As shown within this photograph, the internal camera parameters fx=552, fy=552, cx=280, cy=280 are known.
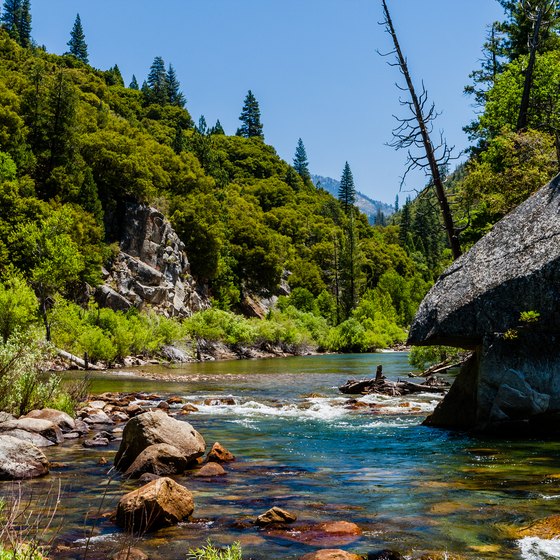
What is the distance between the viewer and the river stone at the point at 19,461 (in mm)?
9148

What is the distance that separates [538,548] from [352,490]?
10.6ft

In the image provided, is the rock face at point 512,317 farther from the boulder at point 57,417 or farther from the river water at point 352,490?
the boulder at point 57,417

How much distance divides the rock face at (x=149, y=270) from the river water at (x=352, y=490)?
147 ft

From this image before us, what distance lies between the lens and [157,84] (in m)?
146

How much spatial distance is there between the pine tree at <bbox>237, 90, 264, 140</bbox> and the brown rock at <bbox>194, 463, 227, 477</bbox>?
6200 inches

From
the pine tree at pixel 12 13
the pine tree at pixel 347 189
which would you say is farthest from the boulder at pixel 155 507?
the pine tree at pixel 12 13

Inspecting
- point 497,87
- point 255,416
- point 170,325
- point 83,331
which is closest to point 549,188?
point 255,416

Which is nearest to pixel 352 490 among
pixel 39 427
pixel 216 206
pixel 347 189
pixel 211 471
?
pixel 211 471

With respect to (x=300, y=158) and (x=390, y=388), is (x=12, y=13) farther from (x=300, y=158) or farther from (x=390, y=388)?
(x=390, y=388)

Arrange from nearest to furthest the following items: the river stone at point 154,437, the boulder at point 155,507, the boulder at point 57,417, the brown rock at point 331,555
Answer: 1. the brown rock at point 331,555
2. the boulder at point 155,507
3. the river stone at point 154,437
4. the boulder at point 57,417

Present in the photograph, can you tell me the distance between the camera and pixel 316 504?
26.0 ft

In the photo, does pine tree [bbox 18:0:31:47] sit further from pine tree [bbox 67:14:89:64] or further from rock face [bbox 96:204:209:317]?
rock face [bbox 96:204:209:317]

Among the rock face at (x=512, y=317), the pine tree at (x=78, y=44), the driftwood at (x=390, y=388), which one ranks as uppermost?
the pine tree at (x=78, y=44)

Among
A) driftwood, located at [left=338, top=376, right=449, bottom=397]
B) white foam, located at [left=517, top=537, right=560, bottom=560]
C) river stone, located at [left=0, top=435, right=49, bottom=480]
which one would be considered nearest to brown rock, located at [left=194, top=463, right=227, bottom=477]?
river stone, located at [left=0, top=435, right=49, bottom=480]
